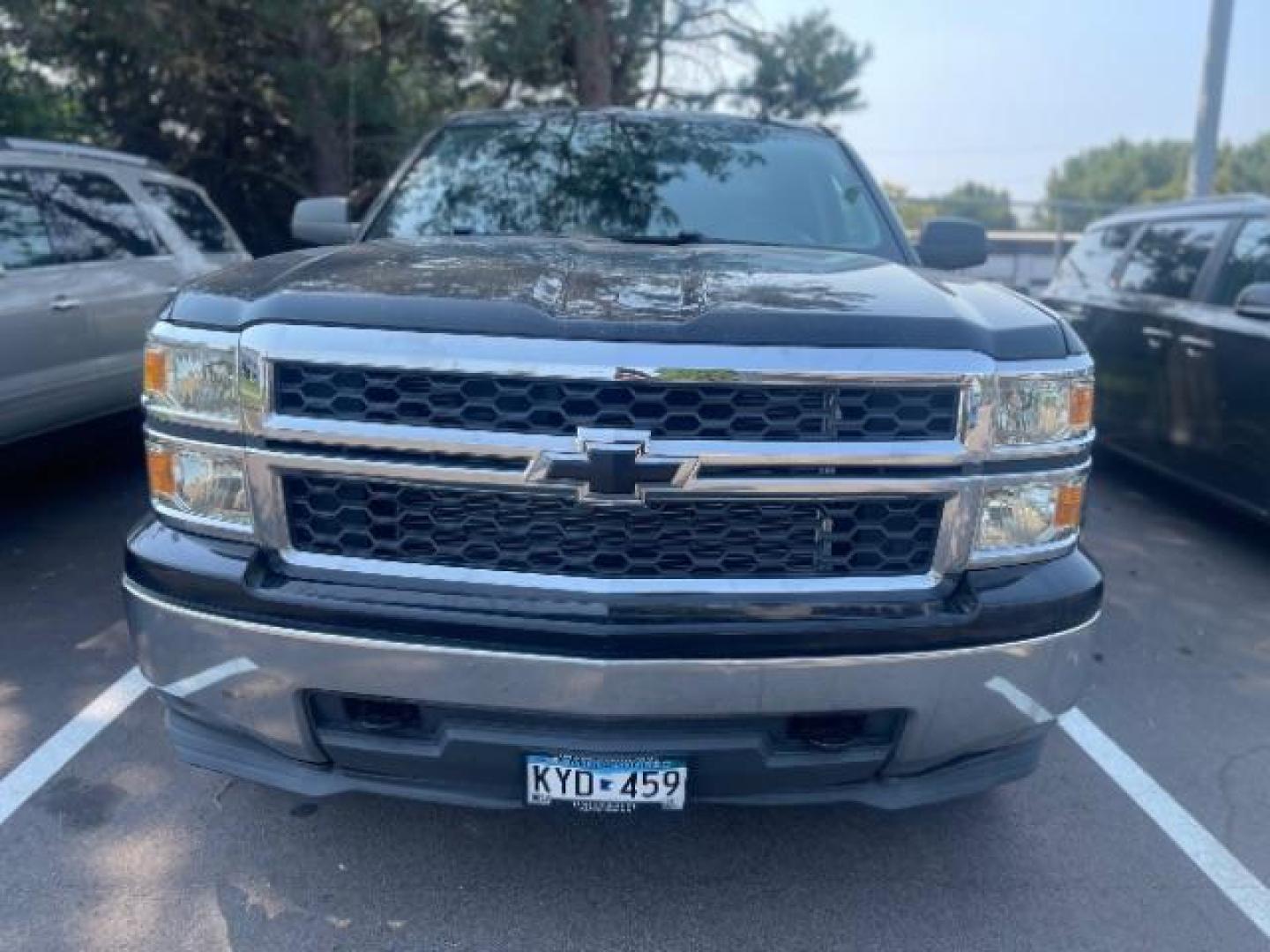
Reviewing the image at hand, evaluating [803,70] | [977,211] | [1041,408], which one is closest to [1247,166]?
[977,211]

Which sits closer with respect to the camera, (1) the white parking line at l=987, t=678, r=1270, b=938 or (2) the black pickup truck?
(2) the black pickup truck

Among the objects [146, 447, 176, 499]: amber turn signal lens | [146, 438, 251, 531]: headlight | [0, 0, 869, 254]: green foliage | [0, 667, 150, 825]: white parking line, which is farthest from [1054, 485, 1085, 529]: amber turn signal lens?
[0, 0, 869, 254]: green foliage

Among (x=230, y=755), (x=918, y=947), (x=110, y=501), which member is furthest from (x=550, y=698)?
(x=110, y=501)

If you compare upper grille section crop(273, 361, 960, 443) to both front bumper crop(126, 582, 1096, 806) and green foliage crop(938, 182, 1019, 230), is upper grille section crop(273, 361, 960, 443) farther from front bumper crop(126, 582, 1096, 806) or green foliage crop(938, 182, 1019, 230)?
green foliage crop(938, 182, 1019, 230)

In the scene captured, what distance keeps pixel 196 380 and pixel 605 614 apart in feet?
3.44

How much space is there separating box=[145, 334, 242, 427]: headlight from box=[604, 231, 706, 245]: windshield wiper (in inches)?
60.9

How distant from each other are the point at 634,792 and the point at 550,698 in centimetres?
30

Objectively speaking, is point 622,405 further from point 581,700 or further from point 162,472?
point 162,472

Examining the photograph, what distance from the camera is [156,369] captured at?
2506 mm

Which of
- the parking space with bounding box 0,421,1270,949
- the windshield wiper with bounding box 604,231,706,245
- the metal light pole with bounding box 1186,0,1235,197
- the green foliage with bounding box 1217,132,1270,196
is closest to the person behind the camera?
the parking space with bounding box 0,421,1270,949

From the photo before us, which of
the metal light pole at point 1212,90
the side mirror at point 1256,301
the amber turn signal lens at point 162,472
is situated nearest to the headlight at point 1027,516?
the amber turn signal lens at point 162,472

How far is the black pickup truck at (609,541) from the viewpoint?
2250 mm

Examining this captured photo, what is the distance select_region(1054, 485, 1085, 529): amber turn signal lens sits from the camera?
2495 millimetres

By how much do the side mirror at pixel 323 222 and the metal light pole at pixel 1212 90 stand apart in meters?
10.2
